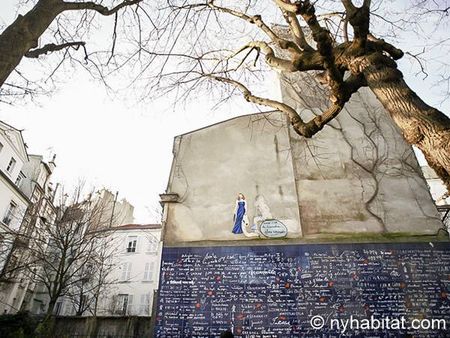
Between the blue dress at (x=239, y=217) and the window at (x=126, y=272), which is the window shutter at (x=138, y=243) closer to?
the window at (x=126, y=272)

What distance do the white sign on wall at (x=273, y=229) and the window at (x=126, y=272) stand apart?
60.7ft

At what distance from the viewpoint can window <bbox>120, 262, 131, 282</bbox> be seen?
22.2 meters

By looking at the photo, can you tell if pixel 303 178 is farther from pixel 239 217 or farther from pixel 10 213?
pixel 10 213

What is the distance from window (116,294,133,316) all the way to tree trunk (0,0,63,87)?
68.6 ft

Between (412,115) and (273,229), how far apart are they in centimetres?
430

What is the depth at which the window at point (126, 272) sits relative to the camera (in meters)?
22.2

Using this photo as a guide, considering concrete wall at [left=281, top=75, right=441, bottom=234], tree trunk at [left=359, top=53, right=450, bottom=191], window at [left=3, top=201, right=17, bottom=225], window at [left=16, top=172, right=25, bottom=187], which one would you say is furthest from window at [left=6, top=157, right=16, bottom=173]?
tree trunk at [left=359, top=53, right=450, bottom=191]

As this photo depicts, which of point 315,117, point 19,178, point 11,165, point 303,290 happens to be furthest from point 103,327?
point 19,178

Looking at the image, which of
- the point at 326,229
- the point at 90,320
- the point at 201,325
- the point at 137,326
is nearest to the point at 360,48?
the point at 326,229

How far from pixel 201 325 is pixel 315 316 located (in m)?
2.16

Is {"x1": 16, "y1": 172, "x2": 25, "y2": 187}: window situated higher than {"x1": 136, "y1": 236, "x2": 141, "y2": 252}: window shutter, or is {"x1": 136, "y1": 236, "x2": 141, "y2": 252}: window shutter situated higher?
{"x1": 16, "y1": 172, "x2": 25, "y2": 187}: window

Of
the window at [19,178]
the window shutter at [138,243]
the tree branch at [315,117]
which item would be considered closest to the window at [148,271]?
the window shutter at [138,243]

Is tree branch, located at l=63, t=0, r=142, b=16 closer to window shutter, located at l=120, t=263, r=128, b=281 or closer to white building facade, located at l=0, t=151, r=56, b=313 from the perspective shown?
white building facade, located at l=0, t=151, r=56, b=313

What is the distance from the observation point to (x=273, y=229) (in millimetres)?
6684
